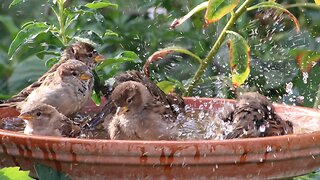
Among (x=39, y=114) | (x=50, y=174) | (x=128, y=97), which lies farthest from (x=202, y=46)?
(x=50, y=174)

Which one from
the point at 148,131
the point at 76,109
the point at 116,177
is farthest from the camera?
the point at 76,109

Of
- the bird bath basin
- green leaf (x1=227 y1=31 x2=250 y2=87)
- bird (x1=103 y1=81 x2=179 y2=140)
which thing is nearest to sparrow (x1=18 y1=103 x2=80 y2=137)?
bird (x1=103 y1=81 x2=179 y2=140)

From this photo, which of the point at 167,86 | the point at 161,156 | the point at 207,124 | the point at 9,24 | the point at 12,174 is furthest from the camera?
the point at 9,24

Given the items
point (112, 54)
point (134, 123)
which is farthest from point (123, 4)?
point (134, 123)

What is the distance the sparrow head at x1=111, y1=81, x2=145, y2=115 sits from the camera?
2703 millimetres

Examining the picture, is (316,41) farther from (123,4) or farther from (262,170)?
(262,170)

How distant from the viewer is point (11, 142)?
2.16 m

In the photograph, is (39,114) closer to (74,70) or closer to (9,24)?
(74,70)

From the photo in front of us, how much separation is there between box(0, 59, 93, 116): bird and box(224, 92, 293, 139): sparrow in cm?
69

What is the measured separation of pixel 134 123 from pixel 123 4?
1923 mm

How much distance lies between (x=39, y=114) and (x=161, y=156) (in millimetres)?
741

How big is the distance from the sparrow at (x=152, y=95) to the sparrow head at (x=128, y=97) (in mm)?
57

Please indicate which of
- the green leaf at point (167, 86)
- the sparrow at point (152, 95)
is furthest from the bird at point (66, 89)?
the green leaf at point (167, 86)

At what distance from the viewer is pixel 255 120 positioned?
2.56 meters
